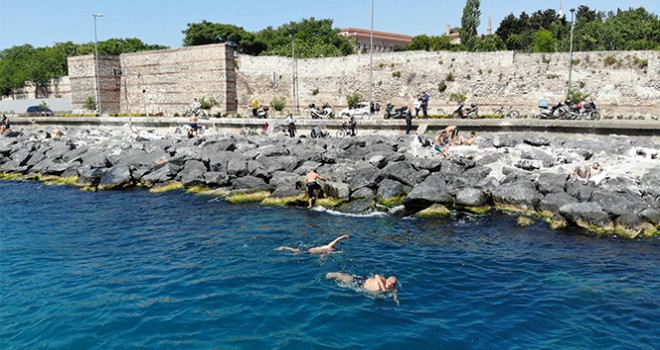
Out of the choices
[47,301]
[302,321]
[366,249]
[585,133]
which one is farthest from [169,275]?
[585,133]

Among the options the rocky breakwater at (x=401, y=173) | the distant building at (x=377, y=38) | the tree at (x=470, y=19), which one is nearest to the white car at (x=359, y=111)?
the rocky breakwater at (x=401, y=173)

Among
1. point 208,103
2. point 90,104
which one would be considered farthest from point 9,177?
point 90,104

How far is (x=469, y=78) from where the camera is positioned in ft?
122

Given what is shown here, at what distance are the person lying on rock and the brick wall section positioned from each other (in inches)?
809

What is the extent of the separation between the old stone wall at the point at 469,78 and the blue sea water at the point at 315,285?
19.3 metres

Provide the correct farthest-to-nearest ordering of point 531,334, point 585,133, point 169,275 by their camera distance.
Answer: point 585,133, point 169,275, point 531,334

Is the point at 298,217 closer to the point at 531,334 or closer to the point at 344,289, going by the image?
the point at 344,289

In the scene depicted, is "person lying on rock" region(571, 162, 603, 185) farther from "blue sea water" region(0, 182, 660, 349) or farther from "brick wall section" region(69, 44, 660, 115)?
"brick wall section" region(69, 44, 660, 115)

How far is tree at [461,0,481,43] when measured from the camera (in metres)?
59.5

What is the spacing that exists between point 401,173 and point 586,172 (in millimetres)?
5372

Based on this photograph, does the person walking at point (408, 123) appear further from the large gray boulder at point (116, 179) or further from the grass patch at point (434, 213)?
the large gray boulder at point (116, 179)

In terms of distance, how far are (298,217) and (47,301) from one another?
6.89m

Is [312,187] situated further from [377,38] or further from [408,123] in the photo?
[377,38]

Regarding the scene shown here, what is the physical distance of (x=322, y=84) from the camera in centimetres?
4200
